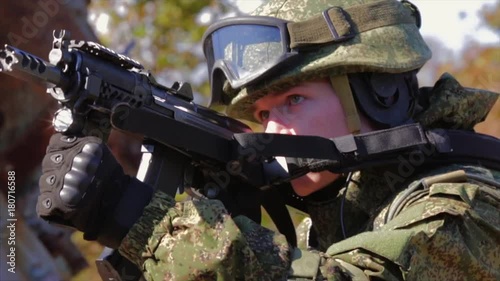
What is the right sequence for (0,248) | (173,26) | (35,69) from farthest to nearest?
(173,26) < (0,248) < (35,69)

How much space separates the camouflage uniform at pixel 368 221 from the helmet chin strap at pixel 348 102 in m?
0.04

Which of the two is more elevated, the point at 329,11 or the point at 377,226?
the point at 329,11

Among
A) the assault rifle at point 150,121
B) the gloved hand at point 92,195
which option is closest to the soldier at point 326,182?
the gloved hand at point 92,195

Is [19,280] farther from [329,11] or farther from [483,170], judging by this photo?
[483,170]

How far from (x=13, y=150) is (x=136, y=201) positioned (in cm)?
237

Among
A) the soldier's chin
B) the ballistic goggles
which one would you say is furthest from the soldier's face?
the ballistic goggles

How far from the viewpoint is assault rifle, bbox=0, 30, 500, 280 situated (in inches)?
113

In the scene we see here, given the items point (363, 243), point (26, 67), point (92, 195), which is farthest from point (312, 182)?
point (26, 67)

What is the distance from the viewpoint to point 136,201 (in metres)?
2.69

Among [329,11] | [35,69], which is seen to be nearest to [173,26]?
[329,11]

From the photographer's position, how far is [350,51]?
3.41 metres

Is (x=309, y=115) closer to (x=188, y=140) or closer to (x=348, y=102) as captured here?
(x=348, y=102)

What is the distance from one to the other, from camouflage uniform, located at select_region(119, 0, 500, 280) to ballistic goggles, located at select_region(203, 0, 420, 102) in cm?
4

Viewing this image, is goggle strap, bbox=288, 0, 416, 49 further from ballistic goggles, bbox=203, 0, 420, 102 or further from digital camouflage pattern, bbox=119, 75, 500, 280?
digital camouflage pattern, bbox=119, 75, 500, 280
